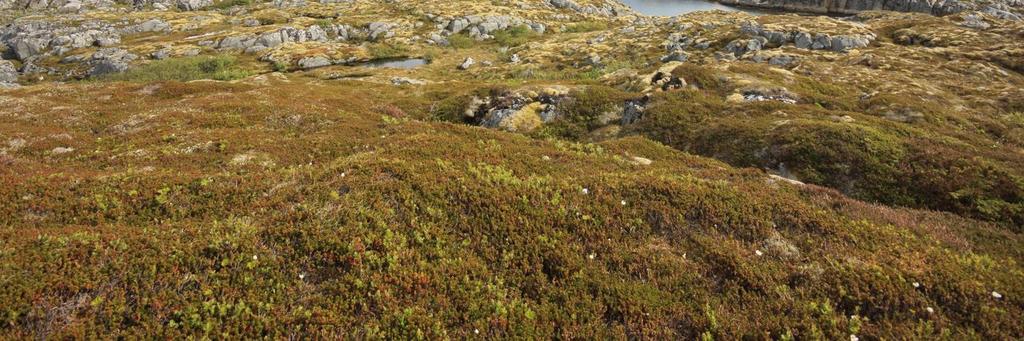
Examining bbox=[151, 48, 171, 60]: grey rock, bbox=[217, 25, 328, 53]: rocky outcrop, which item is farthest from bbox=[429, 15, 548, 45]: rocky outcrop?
bbox=[151, 48, 171, 60]: grey rock

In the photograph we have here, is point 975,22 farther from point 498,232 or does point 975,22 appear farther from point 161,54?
point 161,54

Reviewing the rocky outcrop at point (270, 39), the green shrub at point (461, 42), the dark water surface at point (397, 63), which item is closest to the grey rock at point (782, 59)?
the dark water surface at point (397, 63)

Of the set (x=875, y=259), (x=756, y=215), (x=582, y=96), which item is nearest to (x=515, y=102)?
(x=582, y=96)

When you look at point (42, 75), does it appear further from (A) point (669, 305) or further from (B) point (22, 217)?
(A) point (669, 305)

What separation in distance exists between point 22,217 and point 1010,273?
24340 mm

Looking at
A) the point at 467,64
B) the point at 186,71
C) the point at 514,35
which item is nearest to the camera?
the point at 186,71

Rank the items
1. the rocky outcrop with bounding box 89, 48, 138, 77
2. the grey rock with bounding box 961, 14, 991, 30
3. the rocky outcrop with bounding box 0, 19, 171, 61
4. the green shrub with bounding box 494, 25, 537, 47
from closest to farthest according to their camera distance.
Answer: the grey rock with bounding box 961, 14, 991, 30
the rocky outcrop with bounding box 89, 48, 138, 77
the rocky outcrop with bounding box 0, 19, 171, 61
the green shrub with bounding box 494, 25, 537, 47

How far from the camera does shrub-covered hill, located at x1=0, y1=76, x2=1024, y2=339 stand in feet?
25.3

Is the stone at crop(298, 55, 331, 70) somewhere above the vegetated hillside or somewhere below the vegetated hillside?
below

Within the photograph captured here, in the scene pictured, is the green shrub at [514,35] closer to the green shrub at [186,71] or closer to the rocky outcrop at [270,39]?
the rocky outcrop at [270,39]

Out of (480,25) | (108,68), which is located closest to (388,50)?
(480,25)

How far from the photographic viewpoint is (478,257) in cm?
985

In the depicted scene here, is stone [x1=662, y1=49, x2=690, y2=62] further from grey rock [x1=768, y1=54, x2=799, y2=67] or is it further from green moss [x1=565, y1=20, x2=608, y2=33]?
green moss [x1=565, y1=20, x2=608, y2=33]

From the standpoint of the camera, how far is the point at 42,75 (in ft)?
425
